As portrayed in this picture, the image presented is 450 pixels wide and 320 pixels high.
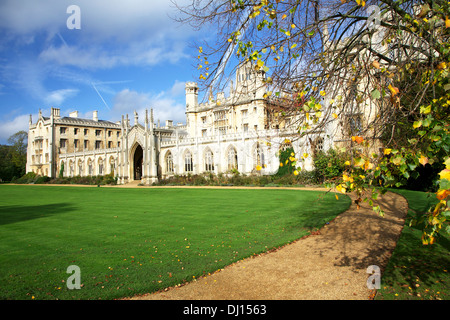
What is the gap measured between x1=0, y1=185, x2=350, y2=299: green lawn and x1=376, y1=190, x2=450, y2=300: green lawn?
236cm

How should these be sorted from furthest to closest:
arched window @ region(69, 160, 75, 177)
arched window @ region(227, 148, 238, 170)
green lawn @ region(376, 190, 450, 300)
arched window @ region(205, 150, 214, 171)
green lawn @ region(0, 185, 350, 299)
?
arched window @ region(69, 160, 75, 177), arched window @ region(205, 150, 214, 171), arched window @ region(227, 148, 238, 170), green lawn @ region(0, 185, 350, 299), green lawn @ region(376, 190, 450, 300)

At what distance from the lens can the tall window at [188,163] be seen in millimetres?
37094

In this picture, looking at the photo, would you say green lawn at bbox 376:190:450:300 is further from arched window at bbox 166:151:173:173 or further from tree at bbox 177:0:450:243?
arched window at bbox 166:151:173:173

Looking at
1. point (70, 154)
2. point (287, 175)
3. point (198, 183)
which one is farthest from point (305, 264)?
point (70, 154)

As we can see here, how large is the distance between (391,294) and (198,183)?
26.8 m

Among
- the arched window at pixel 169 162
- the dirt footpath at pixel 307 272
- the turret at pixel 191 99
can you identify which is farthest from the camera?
the turret at pixel 191 99

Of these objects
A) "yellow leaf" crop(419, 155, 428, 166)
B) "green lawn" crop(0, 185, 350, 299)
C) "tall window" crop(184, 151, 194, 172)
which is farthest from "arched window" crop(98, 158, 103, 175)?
"yellow leaf" crop(419, 155, 428, 166)

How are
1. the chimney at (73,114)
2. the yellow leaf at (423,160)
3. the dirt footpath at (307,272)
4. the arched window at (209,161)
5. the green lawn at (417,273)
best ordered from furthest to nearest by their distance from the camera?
1. the chimney at (73,114)
2. the arched window at (209,161)
3. the dirt footpath at (307,272)
4. the green lawn at (417,273)
5. the yellow leaf at (423,160)

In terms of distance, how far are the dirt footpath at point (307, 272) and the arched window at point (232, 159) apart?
2520 centimetres

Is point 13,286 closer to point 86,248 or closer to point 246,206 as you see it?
point 86,248

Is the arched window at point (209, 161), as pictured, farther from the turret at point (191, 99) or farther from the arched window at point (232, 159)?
the turret at point (191, 99)

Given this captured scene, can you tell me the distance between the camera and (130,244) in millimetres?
6781

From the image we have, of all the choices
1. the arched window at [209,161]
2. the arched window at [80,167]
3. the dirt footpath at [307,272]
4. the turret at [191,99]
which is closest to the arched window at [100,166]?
the arched window at [80,167]

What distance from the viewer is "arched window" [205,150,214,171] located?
35.3 metres
